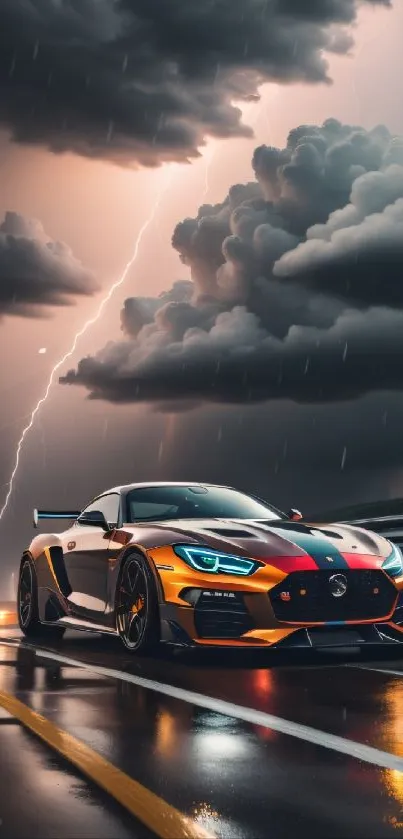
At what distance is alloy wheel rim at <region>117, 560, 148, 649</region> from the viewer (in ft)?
31.6

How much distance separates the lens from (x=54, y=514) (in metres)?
11.9

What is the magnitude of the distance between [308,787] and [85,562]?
20.5 feet

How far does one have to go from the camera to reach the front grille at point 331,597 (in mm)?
9047

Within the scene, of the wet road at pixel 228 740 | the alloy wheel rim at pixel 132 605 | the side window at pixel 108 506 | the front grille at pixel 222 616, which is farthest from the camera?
the side window at pixel 108 506

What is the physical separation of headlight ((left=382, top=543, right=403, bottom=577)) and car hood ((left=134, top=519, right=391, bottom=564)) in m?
0.05

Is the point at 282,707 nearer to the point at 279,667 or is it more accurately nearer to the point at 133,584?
the point at 279,667

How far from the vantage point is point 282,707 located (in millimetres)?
6961

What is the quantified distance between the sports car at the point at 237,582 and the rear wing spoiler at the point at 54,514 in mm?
951

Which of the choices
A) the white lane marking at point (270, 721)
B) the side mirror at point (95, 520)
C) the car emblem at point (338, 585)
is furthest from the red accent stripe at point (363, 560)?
the side mirror at point (95, 520)

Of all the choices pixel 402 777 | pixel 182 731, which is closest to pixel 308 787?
pixel 402 777

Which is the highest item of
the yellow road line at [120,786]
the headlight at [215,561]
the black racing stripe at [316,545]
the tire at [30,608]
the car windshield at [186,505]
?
the car windshield at [186,505]

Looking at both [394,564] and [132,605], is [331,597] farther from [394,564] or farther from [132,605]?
[132,605]

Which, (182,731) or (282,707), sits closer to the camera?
(182,731)

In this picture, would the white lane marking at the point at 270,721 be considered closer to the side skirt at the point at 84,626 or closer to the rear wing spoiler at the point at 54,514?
the side skirt at the point at 84,626
